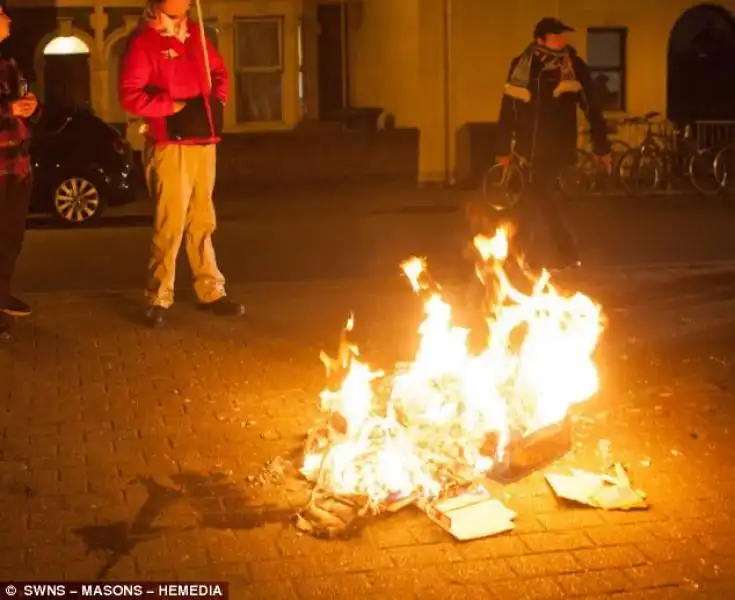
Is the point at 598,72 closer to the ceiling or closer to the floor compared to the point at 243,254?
closer to the ceiling

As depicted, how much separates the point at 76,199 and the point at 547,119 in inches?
319

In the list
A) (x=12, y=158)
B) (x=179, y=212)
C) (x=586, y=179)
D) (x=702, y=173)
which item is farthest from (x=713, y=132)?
(x=12, y=158)

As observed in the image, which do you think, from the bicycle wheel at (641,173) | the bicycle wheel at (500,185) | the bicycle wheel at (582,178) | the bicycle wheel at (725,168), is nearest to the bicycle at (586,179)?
the bicycle wheel at (582,178)

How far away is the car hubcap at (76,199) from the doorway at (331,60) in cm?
821

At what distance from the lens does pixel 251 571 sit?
483 centimetres

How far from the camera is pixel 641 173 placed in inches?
792

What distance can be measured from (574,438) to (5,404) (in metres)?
2.90

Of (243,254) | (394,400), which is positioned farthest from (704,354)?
(243,254)

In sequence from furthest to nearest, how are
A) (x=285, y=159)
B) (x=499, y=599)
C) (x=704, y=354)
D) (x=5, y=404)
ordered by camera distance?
(x=285, y=159) → (x=704, y=354) → (x=5, y=404) → (x=499, y=599)

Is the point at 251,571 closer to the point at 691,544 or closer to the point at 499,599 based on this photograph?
the point at 499,599

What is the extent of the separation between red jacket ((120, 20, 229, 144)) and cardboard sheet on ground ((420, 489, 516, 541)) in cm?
398

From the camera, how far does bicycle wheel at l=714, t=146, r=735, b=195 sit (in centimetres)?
1928

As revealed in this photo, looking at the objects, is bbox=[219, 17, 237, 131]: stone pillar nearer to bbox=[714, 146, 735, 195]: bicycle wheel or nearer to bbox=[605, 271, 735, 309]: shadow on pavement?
bbox=[714, 146, 735, 195]: bicycle wheel

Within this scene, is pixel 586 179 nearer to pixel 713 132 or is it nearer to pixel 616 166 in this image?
pixel 616 166
